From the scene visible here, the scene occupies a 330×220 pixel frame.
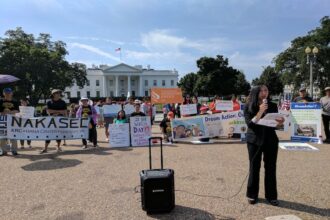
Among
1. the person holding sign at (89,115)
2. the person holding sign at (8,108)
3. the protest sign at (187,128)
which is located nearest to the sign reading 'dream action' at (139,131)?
the protest sign at (187,128)

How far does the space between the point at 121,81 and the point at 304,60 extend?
82.6 m

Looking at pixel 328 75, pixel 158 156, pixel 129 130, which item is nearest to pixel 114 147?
pixel 129 130

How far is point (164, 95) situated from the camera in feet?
65.6

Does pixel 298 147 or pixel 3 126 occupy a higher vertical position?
pixel 3 126

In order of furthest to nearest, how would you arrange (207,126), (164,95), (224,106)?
(164,95), (224,106), (207,126)

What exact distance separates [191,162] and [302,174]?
8.81 ft

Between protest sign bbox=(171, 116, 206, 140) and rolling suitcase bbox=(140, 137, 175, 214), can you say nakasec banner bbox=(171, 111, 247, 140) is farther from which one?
rolling suitcase bbox=(140, 137, 175, 214)

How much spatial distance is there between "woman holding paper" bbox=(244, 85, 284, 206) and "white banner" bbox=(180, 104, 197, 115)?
12.0 metres

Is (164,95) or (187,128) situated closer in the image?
(187,128)

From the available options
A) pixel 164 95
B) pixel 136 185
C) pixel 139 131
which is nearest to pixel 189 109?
pixel 164 95

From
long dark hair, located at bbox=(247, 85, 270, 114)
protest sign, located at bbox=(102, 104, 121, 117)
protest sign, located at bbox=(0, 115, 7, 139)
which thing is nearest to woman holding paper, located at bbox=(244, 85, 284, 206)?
long dark hair, located at bbox=(247, 85, 270, 114)

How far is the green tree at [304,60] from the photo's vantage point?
4341 centimetres

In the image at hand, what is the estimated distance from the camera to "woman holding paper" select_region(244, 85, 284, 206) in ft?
16.2

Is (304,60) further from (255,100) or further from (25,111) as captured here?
(255,100)
